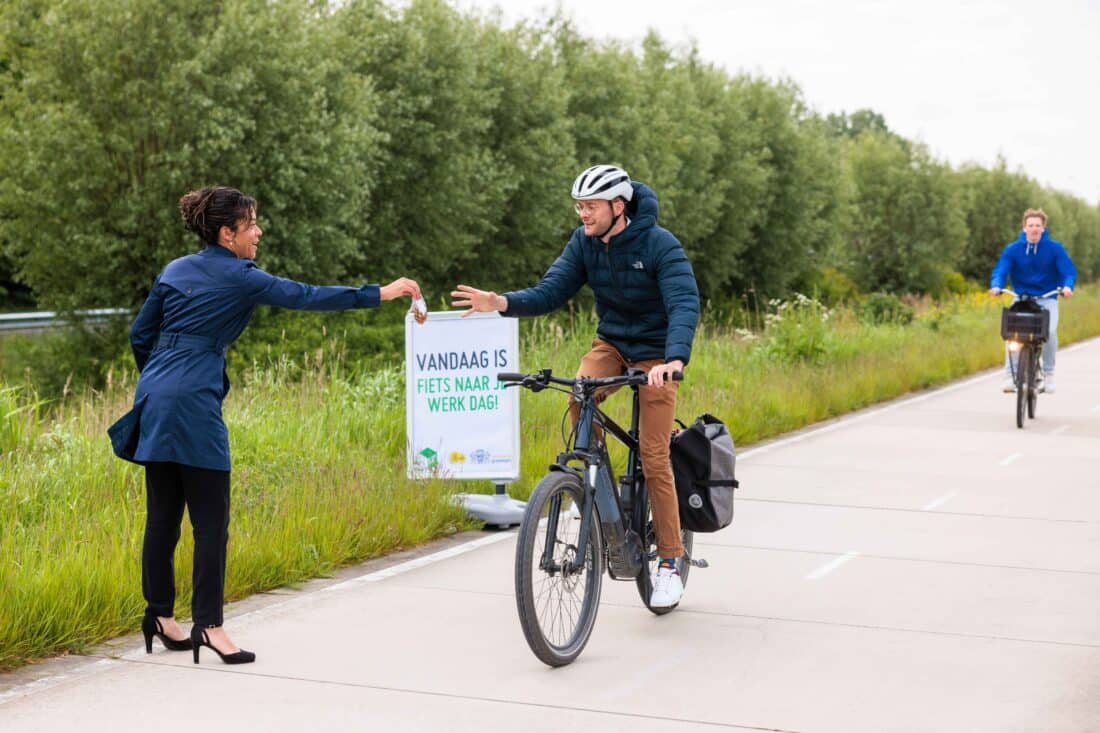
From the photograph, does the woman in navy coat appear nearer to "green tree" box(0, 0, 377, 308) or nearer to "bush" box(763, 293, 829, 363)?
"bush" box(763, 293, 829, 363)

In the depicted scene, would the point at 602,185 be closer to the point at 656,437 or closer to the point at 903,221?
the point at 656,437

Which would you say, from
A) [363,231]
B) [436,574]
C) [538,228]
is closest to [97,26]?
[363,231]

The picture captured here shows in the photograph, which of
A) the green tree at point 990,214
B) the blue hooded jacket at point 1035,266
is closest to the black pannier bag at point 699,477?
the blue hooded jacket at point 1035,266

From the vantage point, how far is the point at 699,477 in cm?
709

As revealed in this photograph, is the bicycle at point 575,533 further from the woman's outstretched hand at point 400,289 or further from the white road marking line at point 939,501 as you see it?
the white road marking line at point 939,501

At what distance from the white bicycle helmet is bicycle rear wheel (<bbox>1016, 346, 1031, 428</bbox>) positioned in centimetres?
1062

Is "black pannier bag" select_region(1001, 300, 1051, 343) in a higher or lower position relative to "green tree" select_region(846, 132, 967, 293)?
lower

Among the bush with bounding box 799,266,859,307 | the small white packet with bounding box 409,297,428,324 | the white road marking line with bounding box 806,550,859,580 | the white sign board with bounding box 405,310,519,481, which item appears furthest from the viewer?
the bush with bounding box 799,266,859,307

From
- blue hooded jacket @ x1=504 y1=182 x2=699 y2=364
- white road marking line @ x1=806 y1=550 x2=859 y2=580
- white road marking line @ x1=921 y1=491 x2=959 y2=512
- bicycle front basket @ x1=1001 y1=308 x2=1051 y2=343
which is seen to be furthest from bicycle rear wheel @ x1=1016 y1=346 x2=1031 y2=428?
blue hooded jacket @ x1=504 y1=182 x2=699 y2=364

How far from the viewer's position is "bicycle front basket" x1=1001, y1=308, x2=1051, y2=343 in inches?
640

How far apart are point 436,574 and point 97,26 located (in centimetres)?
2498

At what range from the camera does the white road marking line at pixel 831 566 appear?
8375 millimetres

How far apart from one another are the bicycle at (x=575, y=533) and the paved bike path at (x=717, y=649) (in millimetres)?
190

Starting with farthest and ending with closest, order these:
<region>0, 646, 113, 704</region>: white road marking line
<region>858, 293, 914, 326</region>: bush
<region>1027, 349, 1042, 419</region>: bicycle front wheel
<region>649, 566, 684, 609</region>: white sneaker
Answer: <region>858, 293, 914, 326</region>: bush, <region>1027, 349, 1042, 419</region>: bicycle front wheel, <region>649, 566, 684, 609</region>: white sneaker, <region>0, 646, 113, 704</region>: white road marking line
